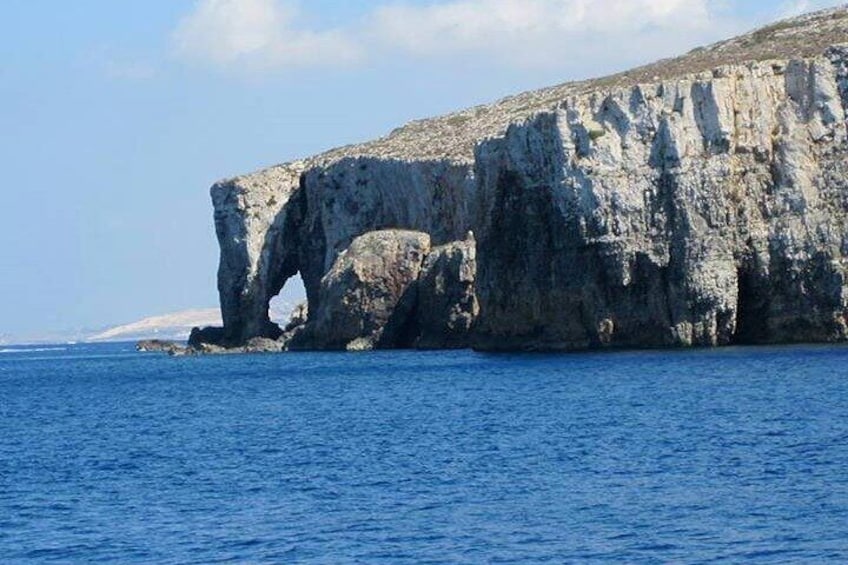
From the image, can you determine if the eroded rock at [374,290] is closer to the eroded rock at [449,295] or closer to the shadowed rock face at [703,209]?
the eroded rock at [449,295]

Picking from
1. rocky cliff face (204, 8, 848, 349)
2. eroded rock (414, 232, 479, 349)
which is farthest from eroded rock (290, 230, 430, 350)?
rocky cliff face (204, 8, 848, 349)

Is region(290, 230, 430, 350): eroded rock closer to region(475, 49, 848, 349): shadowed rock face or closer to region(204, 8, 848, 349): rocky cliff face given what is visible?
region(204, 8, 848, 349): rocky cliff face

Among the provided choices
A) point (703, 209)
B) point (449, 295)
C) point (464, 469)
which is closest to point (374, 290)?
point (449, 295)

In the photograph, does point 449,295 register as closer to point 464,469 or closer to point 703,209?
point 703,209

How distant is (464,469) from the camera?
40.4 m

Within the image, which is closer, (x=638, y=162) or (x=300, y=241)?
(x=638, y=162)

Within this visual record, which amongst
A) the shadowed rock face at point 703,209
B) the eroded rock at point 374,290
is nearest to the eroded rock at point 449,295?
the eroded rock at point 374,290

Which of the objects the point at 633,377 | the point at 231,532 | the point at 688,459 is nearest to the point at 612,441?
the point at 688,459

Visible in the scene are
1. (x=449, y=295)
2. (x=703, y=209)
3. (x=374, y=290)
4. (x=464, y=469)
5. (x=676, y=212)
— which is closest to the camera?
(x=464, y=469)

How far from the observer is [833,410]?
46969mm

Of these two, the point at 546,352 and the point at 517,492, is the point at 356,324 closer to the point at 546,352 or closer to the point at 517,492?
the point at 546,352

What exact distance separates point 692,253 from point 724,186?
3.11m

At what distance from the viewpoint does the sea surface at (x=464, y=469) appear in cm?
3077

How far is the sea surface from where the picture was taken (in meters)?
30.8
